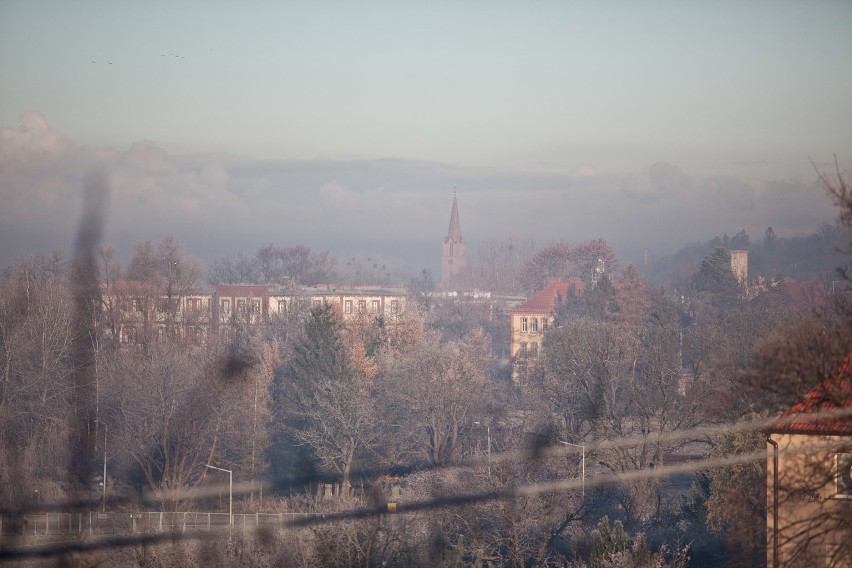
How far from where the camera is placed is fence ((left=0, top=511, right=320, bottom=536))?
18531mm

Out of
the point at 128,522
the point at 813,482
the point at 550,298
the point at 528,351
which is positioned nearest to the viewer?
the point at 813,482

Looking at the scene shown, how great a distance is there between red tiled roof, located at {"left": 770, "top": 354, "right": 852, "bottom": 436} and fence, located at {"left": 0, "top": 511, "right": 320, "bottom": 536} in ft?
36.5

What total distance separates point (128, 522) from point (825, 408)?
49.8 ft

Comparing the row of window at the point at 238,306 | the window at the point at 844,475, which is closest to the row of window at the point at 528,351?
the row of window at the point at 238,306

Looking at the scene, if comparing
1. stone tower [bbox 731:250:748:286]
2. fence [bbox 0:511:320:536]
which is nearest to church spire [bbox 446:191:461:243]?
stone tower [bbox 731:250:748:286]

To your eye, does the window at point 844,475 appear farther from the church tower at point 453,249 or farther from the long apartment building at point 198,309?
the church tower at point 453,249

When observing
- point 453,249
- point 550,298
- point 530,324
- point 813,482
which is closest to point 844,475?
point 813,482

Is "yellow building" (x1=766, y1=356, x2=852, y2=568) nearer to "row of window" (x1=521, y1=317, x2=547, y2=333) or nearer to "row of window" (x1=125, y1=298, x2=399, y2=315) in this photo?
"row of window" (x1=125, y1=298, x2=399, y2=315)

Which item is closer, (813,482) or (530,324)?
(813,482)

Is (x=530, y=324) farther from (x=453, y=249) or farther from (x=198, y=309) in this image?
(x=453, y=249)

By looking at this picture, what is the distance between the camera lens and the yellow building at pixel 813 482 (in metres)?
8.50

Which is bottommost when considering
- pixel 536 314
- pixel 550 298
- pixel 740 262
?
pixel 536 314

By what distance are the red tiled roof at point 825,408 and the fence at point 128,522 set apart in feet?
36.5

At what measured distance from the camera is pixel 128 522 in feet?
65.4
